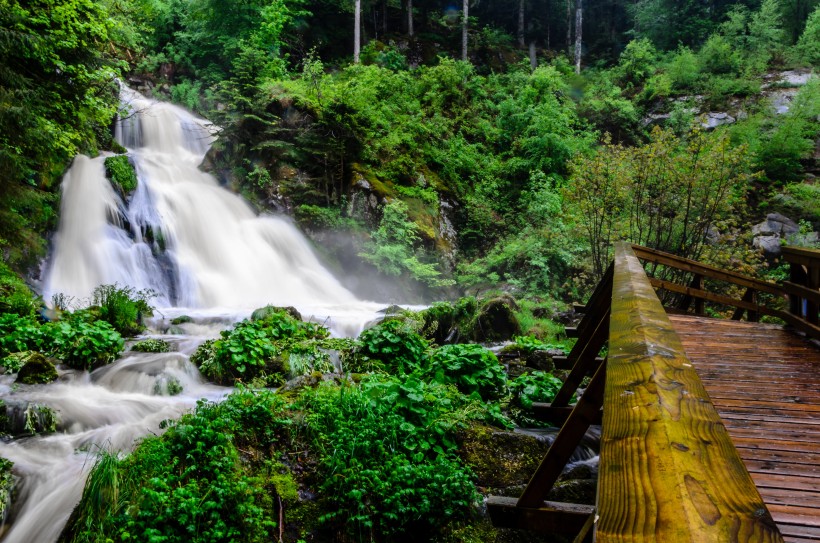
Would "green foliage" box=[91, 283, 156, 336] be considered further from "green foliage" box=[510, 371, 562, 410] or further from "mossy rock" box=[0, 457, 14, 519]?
"green foliage" box=[510, 371, 562, 410]

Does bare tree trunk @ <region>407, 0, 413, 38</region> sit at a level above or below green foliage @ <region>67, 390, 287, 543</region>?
above

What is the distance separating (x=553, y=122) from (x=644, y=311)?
2081cm

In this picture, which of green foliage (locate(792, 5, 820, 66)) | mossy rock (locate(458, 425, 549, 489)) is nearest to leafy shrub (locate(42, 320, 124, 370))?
mossy rock (locate(458, 425, 549, 489))

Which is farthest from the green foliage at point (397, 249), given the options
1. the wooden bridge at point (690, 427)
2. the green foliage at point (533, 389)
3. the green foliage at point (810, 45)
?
the green foliage at point (810, 45)

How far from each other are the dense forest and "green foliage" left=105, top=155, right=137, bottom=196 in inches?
3.6

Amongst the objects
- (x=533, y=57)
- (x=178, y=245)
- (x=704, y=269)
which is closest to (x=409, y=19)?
(x=533, y=57)

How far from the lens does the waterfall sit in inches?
497

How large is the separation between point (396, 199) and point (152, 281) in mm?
7832

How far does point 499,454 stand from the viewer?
16.7ft

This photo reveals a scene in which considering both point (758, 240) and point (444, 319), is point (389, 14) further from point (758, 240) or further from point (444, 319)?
point (444, 319)

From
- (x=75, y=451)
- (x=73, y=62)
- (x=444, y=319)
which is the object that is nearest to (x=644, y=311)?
(x=75, y=451)

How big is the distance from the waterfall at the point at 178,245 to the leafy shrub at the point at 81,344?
13.9ft

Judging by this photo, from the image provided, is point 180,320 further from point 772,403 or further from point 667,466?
point 667,466

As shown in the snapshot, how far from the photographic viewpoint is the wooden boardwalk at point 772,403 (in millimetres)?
2436
